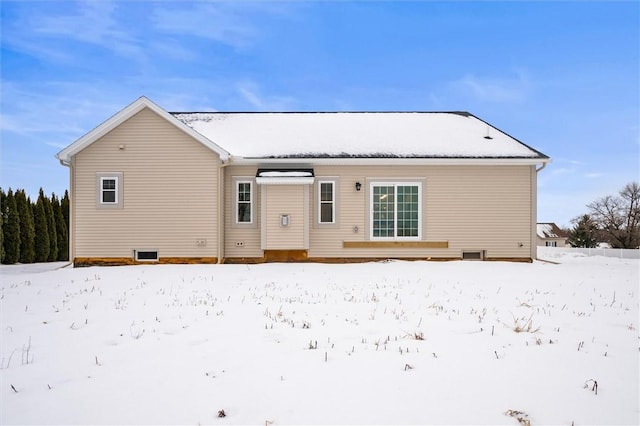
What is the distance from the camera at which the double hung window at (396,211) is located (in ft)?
45.1

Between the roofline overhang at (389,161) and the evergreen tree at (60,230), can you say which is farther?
the evergreen tree at (60,230)

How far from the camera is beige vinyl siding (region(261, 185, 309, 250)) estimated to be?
13109 millimetres

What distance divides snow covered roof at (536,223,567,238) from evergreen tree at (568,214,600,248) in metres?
16.3

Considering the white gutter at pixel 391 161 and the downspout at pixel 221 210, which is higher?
the white gutter at pixel 391 161

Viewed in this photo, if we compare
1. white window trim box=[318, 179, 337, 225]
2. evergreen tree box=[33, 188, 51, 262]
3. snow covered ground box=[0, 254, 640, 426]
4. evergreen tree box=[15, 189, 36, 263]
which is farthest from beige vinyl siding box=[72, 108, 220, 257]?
evergreen tree box=[33, 188, 51, 262]

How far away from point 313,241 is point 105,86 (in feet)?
51.4

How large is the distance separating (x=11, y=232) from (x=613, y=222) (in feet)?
180

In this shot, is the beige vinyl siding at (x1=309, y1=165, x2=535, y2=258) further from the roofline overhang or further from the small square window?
the small square window

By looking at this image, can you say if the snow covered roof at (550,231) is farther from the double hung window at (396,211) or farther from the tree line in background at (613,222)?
the double hung window at (396,211)

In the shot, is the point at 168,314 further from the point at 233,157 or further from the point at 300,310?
the point at 233,157

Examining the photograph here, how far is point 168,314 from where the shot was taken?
5.56 metres

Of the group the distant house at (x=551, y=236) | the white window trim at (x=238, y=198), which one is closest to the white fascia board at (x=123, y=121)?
the white window trim at (x=238, y=198)

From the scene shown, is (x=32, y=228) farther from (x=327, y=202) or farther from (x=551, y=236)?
(x=551, y=236)

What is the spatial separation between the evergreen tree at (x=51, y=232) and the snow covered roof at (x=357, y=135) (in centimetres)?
952
